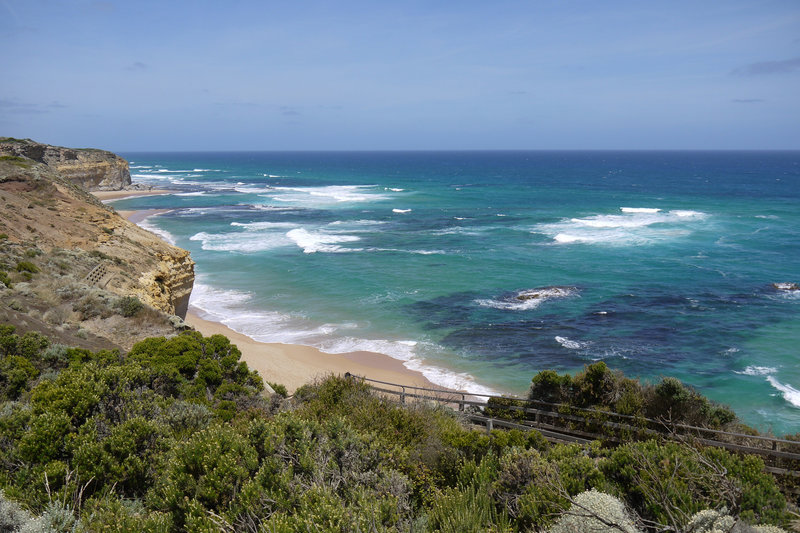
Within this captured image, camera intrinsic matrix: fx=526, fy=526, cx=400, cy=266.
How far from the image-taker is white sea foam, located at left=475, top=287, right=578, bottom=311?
28.3 meters

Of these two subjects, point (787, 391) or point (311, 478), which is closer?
point (311, 478)

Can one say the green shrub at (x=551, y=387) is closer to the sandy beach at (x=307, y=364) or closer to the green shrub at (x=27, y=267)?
the sandy beach at (x=307, y=364)

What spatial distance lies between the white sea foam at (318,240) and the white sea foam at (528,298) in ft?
49.7

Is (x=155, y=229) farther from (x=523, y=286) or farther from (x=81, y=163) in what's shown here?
(x=523, y=286)

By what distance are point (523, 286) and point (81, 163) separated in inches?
2523

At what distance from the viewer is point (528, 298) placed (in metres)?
29.4

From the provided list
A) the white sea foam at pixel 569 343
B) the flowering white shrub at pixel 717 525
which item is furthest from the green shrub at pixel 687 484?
the white sea foam at pixel 569 343

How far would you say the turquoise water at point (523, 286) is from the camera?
21562 millimetres

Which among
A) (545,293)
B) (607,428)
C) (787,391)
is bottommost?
(787,391)

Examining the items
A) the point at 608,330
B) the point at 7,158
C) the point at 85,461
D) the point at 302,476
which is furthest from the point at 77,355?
the point at 7,158

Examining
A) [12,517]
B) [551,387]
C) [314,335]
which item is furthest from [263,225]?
[12,517]

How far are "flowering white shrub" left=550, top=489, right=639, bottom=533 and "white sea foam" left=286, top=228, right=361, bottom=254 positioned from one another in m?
35.5

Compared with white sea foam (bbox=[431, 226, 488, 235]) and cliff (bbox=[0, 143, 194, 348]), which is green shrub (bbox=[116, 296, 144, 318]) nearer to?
cliff (bbox=[0, 143, 194, 348])

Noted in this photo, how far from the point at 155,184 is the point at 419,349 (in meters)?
84.1
